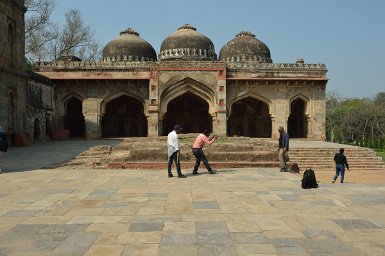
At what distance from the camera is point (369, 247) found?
2.98 m

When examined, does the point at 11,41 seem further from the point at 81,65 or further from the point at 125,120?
the point at 125,120

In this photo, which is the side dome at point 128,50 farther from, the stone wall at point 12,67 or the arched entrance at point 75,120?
the stone wall at point 12,67

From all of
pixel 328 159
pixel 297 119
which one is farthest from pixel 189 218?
pixel 297 119

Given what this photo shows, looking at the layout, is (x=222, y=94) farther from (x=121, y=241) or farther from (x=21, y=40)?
(x=121, y=241)

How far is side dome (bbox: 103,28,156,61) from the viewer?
82.4 feet

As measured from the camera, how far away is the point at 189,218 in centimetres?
390

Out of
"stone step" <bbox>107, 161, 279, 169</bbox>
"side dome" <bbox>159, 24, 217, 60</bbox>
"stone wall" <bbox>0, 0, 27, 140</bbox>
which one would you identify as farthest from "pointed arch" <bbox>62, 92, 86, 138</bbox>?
"stone step" <bbox>107, 161, 279, 169</bbox>

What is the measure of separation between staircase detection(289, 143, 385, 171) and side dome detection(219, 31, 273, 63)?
11.9m

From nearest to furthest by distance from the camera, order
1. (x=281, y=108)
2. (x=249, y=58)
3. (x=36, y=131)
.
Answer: (x=36, y=131), (x=281, y=108), (x=249, y=58)

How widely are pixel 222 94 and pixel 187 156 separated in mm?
12513

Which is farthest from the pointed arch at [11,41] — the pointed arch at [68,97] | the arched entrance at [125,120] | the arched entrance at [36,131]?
the arched entrance at [125,120]

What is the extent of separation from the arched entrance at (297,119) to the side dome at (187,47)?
7.05m

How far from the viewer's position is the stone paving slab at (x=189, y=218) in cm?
299

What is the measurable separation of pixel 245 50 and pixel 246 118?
16.9 ft
